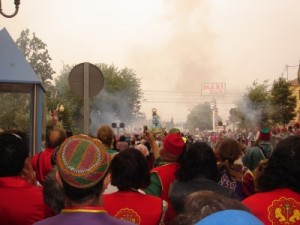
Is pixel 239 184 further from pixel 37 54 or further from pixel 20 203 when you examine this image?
pixel 37 54

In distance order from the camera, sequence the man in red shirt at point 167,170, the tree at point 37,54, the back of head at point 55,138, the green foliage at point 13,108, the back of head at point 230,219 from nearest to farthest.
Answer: the back of head at point 230,219 < the man in red shirt at point 167,170 < the back of head at point 55,138 < the green foliage at point 13,108 < the tree at point 37,54

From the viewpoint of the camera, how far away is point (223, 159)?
5.46 meters

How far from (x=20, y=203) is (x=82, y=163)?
135 cm

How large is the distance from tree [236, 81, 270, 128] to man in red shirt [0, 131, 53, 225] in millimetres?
43571

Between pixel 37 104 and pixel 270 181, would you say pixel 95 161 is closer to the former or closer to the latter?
pixel 270 181

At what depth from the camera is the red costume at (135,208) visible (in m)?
3.72

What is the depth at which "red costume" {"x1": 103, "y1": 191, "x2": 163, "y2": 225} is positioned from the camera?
3721mm

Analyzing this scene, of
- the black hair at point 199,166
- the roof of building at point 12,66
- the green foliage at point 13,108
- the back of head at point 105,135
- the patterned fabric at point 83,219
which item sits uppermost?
the roof of building at point 12,66

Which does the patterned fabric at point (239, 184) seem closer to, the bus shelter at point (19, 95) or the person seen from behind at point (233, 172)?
the person seen from behind at point (233, 172)

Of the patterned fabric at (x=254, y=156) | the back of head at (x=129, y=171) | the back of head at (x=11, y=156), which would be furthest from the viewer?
the patterned fabric at (x=254, y=156)

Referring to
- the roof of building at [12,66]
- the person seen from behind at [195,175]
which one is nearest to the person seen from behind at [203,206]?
the person seen from behind at [195,175]

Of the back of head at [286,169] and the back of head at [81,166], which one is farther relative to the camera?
the back of head at [286,169]

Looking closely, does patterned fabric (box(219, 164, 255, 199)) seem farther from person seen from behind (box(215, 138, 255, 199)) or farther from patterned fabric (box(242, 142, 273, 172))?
patterned fabric (box(242, 142, 273, 172))

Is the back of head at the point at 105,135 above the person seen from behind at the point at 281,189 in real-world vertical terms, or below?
above
